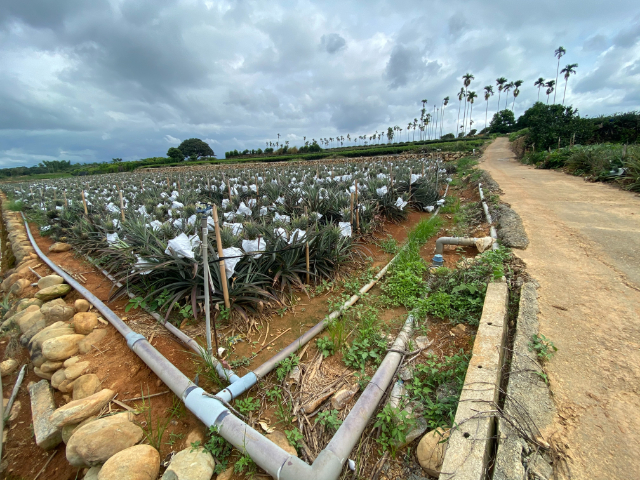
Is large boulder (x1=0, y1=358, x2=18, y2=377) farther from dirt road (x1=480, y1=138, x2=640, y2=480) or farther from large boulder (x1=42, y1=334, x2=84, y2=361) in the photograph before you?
dirt road (x1=480, y1=138, x2=640, y2=480)

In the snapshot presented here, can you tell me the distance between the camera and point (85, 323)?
9.14 feet

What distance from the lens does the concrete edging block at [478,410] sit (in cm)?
127

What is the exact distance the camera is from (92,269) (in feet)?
14.0

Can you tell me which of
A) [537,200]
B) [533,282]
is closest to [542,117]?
[537,200]

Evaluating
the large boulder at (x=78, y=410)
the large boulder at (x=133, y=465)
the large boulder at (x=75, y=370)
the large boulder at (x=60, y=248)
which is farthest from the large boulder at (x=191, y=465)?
the large boulder at (x=60, y=248)

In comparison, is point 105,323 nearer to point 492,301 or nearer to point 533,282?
point 492,301

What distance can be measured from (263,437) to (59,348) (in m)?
2.25

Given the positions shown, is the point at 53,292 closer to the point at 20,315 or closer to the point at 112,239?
the point at 20,315

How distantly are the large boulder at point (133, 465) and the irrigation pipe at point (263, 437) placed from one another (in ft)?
0.95

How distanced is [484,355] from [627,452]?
2.26 ft

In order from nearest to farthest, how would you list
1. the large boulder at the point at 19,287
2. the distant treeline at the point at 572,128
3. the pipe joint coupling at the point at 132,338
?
1. the pipe joint coupling at the point at 132,338
2. the large boulder at the point at 19,287
3. the distant treeline at the point at 572,128

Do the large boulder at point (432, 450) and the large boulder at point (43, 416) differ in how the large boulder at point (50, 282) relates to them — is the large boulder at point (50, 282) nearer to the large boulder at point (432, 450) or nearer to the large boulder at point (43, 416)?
the large boulder at point (43, 416)

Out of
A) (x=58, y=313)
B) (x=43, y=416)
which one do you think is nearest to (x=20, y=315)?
(x=58, y=313)

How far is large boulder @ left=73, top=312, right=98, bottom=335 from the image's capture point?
9.07 ft
